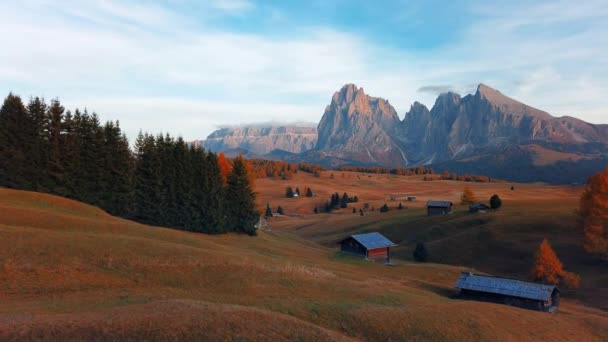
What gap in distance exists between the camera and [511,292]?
4647 cm

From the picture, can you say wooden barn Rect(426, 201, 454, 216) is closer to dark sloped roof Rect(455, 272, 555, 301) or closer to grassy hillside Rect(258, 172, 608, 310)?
grassy hillside Rect(258, 172, 608, 310)

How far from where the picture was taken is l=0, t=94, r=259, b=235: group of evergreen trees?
56625mm

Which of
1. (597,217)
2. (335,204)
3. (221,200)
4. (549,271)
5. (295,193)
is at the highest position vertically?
(221,200)

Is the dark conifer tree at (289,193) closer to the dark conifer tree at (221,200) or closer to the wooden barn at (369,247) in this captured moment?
the wooden barn at (369,247)

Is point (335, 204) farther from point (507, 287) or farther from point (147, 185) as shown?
point (507, 287)

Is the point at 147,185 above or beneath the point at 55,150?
beneath

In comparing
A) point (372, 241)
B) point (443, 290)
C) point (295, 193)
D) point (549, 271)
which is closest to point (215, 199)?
point (372, 241)

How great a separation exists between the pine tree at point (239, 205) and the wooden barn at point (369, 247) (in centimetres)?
1734

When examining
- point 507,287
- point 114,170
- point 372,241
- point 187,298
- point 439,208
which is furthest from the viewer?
point 439,208

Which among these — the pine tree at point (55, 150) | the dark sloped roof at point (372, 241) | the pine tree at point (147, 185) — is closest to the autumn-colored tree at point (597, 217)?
the dark sloped roof at point (372, 241)

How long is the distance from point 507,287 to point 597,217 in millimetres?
29301

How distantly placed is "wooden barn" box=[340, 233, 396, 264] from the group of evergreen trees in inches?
700

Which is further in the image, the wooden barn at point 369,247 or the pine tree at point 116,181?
the wooden barn at point 369,247

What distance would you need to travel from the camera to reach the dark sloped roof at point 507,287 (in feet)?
149
